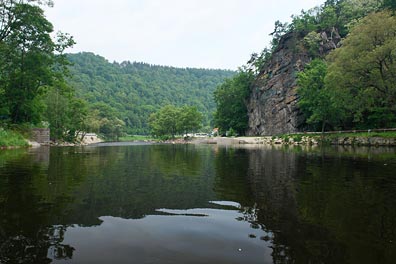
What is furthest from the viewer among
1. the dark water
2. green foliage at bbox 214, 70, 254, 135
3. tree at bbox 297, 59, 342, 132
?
green foliage at bbox 214, 70, 254, 135

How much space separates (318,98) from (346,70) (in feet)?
43.8

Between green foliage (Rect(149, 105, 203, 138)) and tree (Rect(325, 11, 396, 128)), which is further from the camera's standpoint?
green foliage (Rect(149, 105, 203, 138))

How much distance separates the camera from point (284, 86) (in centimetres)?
7456

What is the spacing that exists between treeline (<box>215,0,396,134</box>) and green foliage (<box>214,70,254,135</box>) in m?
0.32

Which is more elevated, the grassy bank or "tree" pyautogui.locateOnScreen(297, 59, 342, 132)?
"tree" pyautogui.locateOnScreen(297, 59, 342, 132)

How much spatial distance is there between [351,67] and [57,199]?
43.0 meters

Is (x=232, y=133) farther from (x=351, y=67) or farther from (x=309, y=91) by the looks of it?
(x=351, y=67)

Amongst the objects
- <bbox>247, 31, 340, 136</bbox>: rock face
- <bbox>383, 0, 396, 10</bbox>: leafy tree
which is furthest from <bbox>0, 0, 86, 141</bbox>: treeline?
<bbox>383, 0, 396, 10</bbox>: leafy tree

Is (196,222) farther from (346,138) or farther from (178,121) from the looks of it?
(178,121)

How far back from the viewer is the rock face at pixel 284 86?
7106cm

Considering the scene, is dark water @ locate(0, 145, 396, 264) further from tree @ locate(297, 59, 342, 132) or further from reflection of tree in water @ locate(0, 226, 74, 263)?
tree @ locate(297, 59, 342, 132)

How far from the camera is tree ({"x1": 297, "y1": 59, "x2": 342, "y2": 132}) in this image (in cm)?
5434

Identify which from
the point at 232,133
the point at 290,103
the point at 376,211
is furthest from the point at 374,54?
the point at 232,133

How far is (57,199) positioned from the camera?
26.0 feet
